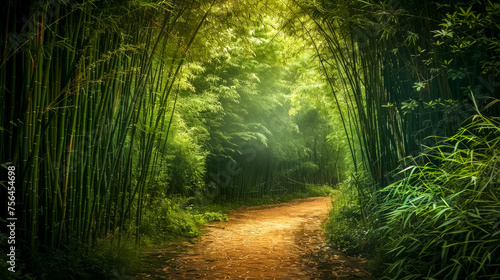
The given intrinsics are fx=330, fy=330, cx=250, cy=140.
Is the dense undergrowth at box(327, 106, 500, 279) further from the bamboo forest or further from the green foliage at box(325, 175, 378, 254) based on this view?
the green foliage at box(325, 175, 378, 254)

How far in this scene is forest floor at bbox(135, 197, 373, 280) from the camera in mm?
2652

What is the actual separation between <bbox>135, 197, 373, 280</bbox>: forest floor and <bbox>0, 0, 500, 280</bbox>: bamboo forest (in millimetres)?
23

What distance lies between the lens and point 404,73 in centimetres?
267

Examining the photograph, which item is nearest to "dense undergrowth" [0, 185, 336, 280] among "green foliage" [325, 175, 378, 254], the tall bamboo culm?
the tall bamboo culm

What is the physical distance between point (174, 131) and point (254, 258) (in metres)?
2.39

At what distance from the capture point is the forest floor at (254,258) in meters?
2.65

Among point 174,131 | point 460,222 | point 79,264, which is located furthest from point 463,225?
point 174,131

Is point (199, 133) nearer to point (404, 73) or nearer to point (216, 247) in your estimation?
point (216, 247)

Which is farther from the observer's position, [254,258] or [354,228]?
[354,228]

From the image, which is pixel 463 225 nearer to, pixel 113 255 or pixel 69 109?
pixel 113 255

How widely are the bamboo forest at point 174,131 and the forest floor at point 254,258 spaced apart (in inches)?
0.9

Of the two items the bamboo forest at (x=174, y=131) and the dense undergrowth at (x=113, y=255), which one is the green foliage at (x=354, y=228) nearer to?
the bamboo forest at (x=174, y=131)

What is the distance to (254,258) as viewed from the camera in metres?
3.16

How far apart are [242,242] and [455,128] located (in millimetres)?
2597
